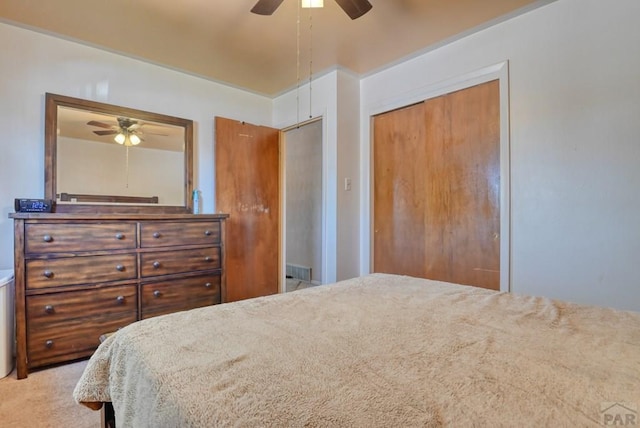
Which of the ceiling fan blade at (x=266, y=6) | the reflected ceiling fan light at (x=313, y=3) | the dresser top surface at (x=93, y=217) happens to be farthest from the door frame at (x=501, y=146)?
the ceiling fan blade at (x=266, y=6)

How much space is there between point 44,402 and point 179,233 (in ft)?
4.30

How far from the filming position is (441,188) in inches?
113

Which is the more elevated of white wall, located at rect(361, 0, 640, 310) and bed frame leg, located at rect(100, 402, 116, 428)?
white wall, located at rect(361, 0, 640, 310)

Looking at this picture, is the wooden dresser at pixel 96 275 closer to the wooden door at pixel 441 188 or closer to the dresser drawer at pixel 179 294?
the dresser drawer at pixel 179 294

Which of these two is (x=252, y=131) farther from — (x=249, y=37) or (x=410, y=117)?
(x=410, y=117)

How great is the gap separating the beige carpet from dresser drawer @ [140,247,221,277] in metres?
0.78

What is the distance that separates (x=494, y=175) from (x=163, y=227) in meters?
2.67

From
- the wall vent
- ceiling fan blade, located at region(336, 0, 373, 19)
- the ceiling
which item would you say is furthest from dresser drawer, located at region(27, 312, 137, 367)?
the wall vent

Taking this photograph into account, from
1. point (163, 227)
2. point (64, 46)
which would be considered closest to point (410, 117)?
point (163, 227)

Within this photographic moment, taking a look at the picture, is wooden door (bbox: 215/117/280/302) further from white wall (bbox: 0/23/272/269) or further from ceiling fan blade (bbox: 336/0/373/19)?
ceiling fan blade (bbox: 336/0/373/19)

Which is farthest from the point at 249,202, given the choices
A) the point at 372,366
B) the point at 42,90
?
the point at 372,366

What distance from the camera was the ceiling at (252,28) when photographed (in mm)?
2271

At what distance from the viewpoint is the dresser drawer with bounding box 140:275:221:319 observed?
2527 millimetres

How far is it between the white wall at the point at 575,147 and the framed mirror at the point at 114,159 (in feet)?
9.62
